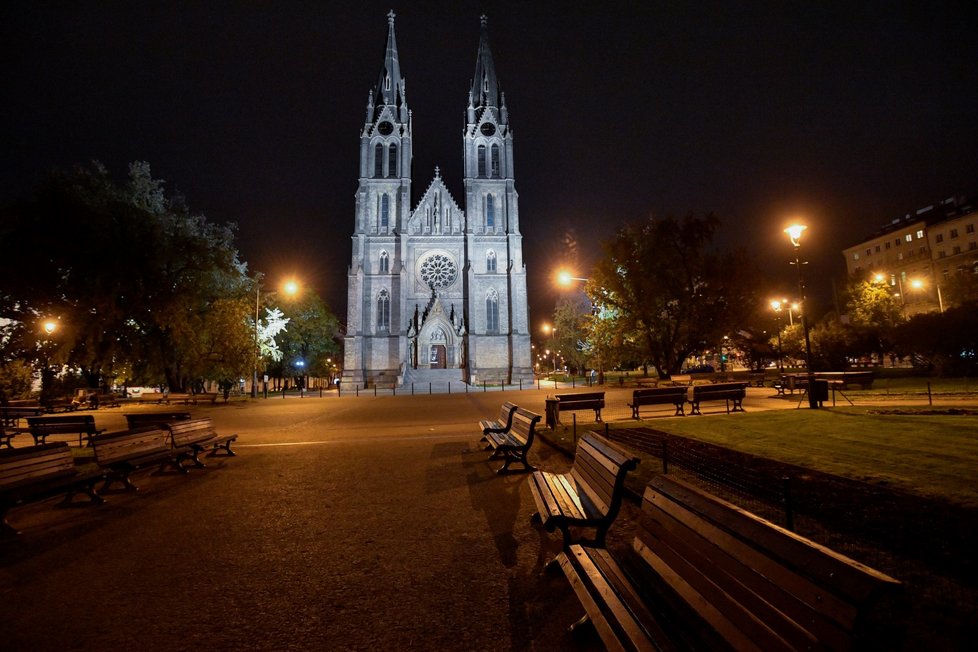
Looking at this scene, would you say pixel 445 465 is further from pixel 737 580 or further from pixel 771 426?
pixel 771 426

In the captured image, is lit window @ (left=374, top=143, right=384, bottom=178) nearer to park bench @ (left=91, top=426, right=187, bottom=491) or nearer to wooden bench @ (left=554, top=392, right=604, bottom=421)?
wooden bench @ (left=554, top=392, right=604, bottom=421)

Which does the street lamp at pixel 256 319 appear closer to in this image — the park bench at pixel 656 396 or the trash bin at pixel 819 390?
the park bench at pixel 656 396

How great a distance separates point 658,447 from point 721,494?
2.90 meters

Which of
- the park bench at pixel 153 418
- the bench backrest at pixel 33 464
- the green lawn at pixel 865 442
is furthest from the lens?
the park bench at pixel 153 418

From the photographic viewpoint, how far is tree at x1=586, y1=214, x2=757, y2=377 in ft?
87.0

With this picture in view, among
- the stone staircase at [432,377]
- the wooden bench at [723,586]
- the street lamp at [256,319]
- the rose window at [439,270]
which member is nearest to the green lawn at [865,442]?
the wooden bench at [723,586]

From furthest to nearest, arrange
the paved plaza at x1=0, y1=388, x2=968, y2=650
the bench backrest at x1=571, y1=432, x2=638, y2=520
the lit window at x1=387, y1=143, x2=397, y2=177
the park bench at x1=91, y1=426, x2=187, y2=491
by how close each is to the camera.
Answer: the lit window at x1=387, y1=143, x2=397, y2=177 → the park bench at x1=91, y1=426, x2=187, y2=491 → the bench backrest at x1=571, y1=432, x2=638, y2=520 → the paved plaza at x1=0, y1=388, x2=968, y2=650

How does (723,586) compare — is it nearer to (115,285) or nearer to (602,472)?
(602,472)

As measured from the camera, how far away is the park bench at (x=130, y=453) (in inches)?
264

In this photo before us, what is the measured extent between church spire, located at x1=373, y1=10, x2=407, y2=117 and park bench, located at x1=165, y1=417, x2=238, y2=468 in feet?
169

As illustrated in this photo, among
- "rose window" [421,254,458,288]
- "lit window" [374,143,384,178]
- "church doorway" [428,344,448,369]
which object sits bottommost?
"church doorway" [428,344,448,369]

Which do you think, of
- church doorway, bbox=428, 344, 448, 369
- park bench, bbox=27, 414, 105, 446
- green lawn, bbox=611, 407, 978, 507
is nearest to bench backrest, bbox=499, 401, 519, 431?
green lawn, bbox=611, 407, 978, 507

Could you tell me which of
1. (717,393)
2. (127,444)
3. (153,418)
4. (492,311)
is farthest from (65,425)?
(492,311)

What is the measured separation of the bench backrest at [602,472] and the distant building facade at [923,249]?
56.5m
